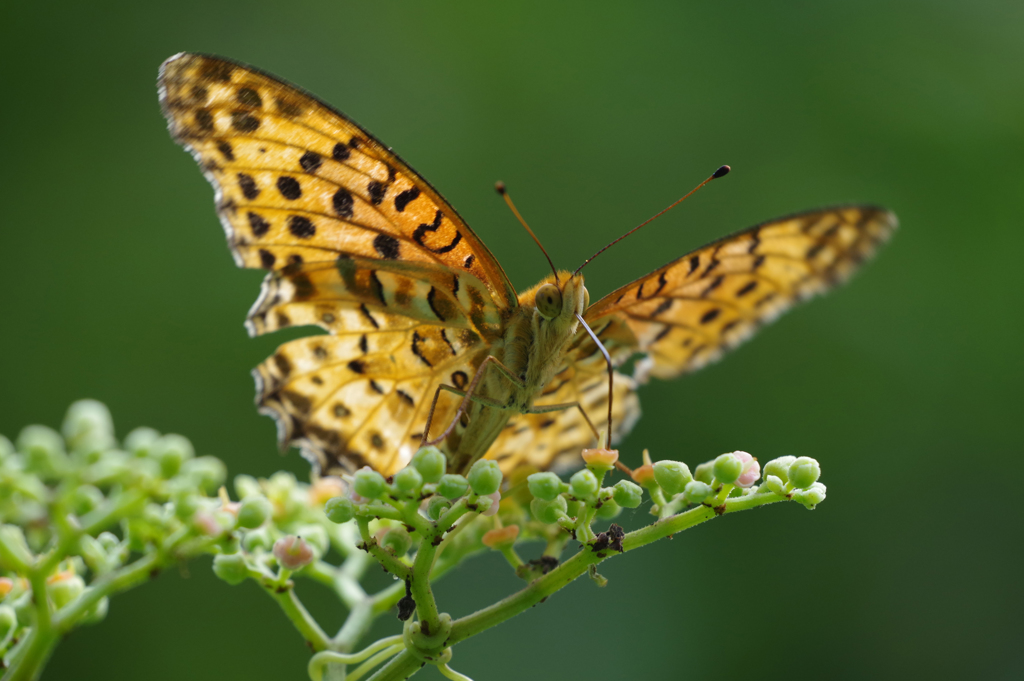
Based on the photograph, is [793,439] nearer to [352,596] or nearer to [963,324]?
[963,324]

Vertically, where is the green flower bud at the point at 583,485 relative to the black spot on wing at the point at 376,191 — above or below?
below

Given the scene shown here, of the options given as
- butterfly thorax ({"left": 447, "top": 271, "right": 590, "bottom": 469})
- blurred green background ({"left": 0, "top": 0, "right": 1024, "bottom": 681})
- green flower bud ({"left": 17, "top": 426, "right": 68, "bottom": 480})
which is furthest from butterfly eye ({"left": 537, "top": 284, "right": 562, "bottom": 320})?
blurred green background ({"left": 0, "top": 0, "right": 1024, "bottom": 681})

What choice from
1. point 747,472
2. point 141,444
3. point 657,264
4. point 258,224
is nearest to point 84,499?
point 141,444

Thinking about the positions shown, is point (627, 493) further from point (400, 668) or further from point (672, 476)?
point (400, 668)

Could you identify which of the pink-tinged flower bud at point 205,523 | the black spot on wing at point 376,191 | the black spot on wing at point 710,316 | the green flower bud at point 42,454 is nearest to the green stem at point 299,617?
the pink-tinged flower bud at point 205,523

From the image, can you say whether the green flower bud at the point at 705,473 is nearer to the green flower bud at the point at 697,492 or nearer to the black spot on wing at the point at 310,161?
the green flower bud at the point at 697,492
